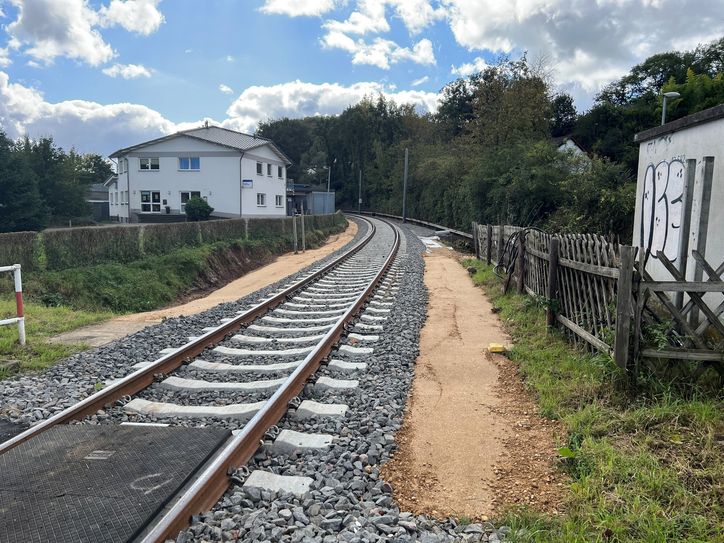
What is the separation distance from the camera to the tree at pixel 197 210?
38656 mm

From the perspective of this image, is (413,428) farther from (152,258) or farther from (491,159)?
(491,159)

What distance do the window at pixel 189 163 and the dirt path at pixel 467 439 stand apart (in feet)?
129

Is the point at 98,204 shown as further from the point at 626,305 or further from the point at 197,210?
the point at 626,305

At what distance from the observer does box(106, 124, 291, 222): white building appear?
1663 inches

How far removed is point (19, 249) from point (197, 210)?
91.4ft

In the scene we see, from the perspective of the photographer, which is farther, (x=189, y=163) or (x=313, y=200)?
(x=313, y=200)

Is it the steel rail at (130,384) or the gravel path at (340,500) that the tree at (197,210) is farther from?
the gravel path at (340,500)

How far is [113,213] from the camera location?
5372cm

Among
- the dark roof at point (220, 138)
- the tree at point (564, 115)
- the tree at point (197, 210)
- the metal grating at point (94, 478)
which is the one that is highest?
the tree at point (564, 115)

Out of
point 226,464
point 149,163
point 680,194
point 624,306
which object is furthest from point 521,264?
point 149,163

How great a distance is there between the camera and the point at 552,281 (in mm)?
7500

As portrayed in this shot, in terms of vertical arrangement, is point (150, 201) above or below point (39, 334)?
above

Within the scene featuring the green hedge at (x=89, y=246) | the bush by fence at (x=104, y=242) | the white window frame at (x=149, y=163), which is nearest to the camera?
the bush by fence at (x=104, y=242)

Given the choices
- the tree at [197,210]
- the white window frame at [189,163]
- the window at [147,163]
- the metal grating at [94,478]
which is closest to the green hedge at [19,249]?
the metal grating at [94,478]
